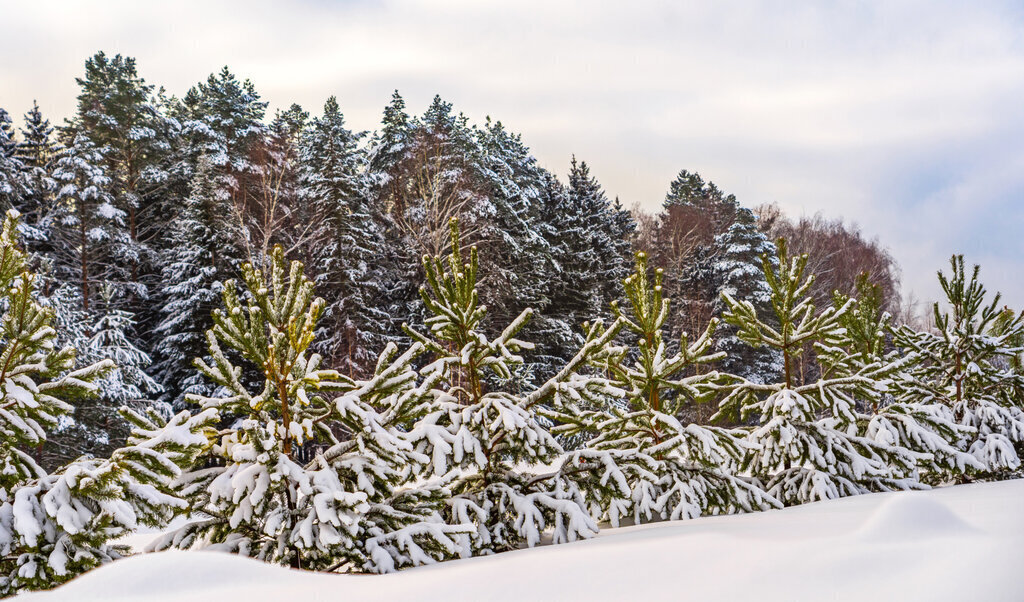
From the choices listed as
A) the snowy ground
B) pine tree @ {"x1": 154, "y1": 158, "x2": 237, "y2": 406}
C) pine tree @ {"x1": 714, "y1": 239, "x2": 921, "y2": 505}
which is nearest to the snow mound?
the snowy ground

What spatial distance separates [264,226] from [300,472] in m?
20.5

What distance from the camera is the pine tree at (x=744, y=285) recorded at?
32.4 metres

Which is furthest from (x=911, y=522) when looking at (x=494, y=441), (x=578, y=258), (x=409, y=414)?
(x=578, y=258)

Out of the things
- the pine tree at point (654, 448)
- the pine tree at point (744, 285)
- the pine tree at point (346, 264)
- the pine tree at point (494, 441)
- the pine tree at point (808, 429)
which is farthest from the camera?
the pine tree at point (744, 285)

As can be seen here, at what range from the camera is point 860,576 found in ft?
8.85

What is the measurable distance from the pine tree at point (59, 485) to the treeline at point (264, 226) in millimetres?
13521

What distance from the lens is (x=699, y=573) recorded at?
294cm

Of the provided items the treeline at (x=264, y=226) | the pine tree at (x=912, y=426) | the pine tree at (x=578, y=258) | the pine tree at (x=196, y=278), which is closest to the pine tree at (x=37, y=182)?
the treeline at (x=264, y=226)

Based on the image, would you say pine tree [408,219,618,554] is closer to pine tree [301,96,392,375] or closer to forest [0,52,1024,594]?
forest [0,52,1024,594]

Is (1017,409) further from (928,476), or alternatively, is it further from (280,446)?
(280,446)

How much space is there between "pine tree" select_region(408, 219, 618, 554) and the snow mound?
7.97 ft

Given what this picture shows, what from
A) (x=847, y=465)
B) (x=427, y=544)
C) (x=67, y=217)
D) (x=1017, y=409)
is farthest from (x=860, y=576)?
(x=67, y=217)

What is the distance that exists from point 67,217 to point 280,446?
21.2 metres

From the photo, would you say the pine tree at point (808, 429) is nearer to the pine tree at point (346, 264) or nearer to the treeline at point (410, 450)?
the treeline at point (410, 450)
